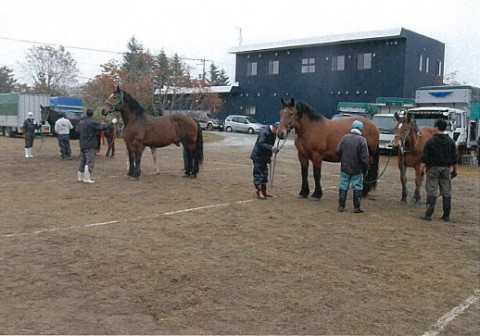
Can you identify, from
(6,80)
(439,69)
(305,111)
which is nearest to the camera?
(305,111)

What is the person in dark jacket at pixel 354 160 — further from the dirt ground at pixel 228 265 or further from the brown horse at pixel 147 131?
the brown horse at pixel 147 131

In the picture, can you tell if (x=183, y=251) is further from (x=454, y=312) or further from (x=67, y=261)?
(x=454, y=312)

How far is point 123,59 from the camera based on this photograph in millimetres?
60438

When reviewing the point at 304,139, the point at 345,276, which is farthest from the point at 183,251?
the point at 304,139

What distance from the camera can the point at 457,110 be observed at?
2189 cm

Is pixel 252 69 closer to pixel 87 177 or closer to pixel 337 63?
pixel 337 63

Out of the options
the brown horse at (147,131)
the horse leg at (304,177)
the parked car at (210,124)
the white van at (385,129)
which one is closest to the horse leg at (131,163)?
the brown horse at (147,131)

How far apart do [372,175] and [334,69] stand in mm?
32522

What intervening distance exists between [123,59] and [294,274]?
5860 centimetres

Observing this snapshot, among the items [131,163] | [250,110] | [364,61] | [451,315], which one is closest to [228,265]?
[451,315]

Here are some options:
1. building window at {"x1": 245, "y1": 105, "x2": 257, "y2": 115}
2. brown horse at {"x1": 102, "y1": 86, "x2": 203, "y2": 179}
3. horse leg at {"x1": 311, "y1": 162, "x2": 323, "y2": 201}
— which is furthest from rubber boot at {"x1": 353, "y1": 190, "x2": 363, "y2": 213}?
building window at {"x1": 245, "y1": 105, "x2": 257, "y2": 115}

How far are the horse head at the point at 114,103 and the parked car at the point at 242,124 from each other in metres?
30.2

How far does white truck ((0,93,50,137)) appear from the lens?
31203 mm

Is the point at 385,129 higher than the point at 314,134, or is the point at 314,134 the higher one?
the point at 385,129
